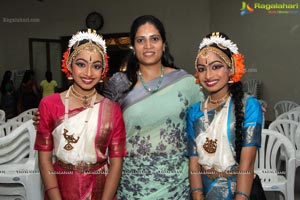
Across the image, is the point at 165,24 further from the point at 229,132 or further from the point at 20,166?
the point at 229,132

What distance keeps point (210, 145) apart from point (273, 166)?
1.18m

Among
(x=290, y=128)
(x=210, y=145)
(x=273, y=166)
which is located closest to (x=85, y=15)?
(x=290, y=128)

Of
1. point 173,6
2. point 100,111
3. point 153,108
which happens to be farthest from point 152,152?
point 173,6

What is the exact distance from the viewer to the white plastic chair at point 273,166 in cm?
242

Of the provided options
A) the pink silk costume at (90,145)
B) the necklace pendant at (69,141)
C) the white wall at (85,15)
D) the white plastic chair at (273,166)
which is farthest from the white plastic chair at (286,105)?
the necklace pendant at (69,141)

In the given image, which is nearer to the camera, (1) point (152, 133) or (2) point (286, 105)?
(1) point (152, 133)

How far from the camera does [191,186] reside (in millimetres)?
1746

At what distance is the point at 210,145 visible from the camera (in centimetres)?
166

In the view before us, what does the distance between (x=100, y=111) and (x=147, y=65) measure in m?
0.36

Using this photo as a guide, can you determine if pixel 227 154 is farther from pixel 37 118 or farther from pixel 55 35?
pixel 55 35

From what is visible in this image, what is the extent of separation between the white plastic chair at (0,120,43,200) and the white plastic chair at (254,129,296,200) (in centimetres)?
159

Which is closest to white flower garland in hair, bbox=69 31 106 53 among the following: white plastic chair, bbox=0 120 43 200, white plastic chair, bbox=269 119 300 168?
white plastic chair, bbox=0 120 43 200

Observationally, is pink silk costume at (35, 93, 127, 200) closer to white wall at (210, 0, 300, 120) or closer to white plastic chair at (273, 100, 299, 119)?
white plastic chair at (273, 100, 299, 119)

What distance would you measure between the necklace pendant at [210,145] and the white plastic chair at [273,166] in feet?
3.32
